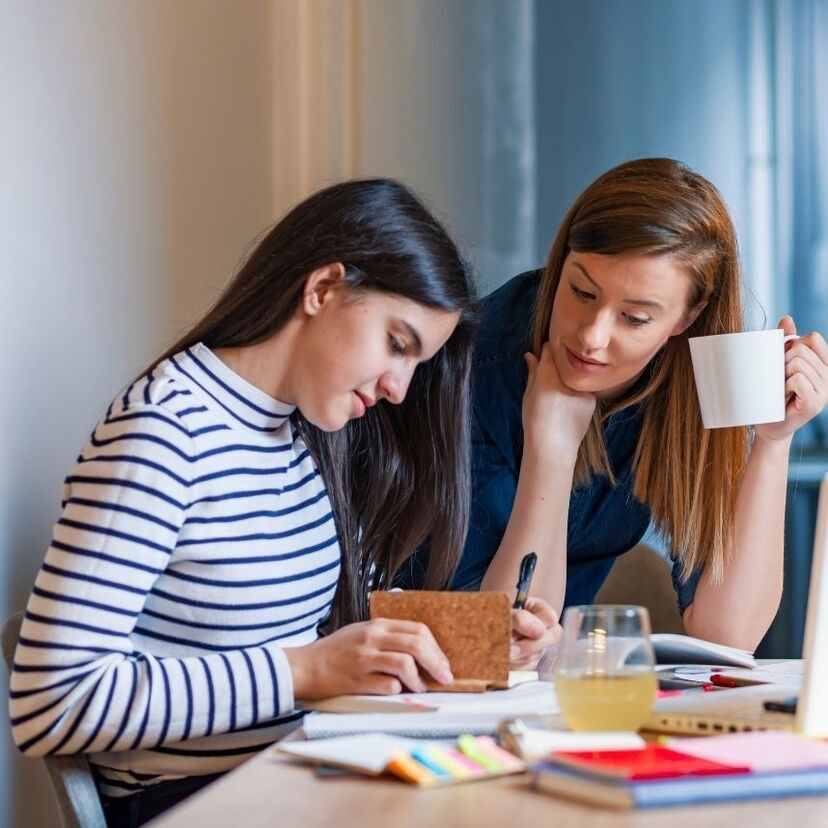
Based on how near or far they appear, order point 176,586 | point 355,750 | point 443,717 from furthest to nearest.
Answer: point 176,586
point 443,717
point 355,750

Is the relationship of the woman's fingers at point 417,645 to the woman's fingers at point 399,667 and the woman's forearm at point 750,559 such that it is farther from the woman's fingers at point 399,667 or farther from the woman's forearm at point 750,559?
the woman's forearm at point 750,559

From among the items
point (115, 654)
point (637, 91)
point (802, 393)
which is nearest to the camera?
point (115, 654)

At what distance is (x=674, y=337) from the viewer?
1713 millimetres

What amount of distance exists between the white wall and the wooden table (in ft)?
2.28

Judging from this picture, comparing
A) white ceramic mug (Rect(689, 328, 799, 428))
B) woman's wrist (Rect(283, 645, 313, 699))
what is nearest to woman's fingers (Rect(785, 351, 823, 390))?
white ceramic mug (Rect(689, 328, 799, 428))

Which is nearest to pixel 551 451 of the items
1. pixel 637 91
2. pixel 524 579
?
pixel 524 579

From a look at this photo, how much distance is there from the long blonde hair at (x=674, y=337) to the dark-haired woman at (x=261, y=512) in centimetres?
26

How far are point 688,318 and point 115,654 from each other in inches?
37.0

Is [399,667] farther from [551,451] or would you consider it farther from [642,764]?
[551,451]

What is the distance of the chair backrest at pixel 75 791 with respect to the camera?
1.05m

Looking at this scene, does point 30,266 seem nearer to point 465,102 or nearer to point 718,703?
point 718,703

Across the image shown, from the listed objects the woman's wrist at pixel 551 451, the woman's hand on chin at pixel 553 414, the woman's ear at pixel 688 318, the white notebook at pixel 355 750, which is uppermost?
the woman's ear at pixel 688 318

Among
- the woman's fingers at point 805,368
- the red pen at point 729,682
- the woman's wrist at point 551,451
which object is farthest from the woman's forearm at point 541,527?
the red pen at point 729,682

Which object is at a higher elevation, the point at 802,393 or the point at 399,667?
the point at 802,393
